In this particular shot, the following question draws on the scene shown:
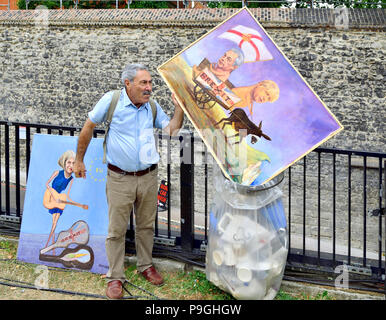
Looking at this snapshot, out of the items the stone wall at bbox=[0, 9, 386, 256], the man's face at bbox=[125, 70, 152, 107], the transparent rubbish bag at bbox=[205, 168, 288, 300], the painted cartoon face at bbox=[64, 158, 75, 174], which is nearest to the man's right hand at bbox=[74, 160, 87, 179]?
the painted cartoon face at bbox=[64, 158, 75, 174]

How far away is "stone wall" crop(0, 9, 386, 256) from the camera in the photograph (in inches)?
395

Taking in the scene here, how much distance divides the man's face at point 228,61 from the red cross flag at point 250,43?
78 millimetres

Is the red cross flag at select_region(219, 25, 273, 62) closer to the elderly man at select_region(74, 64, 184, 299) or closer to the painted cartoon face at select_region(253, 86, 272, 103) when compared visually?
the painted cartoon face at select_region(253, 86, 272, 103)

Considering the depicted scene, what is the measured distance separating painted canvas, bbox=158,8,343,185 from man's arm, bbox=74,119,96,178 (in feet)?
2.25

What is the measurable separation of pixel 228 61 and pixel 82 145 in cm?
127

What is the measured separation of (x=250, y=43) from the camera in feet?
10.3

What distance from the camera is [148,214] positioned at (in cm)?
358

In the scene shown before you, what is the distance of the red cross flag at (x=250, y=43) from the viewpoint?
3133mm

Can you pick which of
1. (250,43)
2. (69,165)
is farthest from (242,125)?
(69,165)

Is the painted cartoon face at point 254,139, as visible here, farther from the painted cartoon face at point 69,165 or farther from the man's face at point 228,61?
the painted cartoon face at point 69,165

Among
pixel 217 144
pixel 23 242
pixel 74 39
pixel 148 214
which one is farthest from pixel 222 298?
pixel 74 39

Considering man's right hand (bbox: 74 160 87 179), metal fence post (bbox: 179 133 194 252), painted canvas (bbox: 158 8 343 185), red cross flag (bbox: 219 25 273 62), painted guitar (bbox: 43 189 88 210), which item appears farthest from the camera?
painted guitar (bbox: 43 189 88 210)

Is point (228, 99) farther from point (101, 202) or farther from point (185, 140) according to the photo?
point (101, 202)

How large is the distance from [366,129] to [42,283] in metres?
8.44
